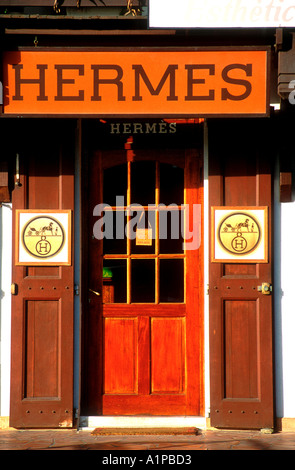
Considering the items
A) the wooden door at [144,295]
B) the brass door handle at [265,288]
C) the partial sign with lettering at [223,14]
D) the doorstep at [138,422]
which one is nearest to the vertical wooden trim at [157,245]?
the wooden door at [144,295]

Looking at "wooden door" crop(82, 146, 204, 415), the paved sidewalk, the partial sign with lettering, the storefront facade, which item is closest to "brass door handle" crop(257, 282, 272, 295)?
the storefront facade

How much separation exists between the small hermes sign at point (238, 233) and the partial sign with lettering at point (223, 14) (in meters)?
1.74

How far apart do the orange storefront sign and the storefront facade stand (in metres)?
0.01

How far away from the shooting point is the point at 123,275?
7594 mm

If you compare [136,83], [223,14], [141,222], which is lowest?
[141,222]

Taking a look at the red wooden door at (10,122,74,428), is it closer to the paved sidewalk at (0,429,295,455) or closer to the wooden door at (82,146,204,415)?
the paved sidewalk at (0,429,295,455)

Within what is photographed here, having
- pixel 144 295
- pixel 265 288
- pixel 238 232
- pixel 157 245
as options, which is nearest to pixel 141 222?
pixel 157 245

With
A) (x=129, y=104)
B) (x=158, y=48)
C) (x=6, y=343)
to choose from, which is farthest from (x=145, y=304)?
(x=158, y=48)

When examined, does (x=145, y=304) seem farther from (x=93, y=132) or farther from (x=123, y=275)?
(x=93, y=132)

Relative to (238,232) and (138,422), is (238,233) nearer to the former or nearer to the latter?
(238,232)

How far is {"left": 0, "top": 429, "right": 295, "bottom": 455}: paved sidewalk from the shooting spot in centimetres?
664

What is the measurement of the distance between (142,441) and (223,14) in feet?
13.0

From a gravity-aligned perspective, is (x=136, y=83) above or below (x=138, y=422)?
above

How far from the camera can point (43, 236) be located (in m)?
7.32
